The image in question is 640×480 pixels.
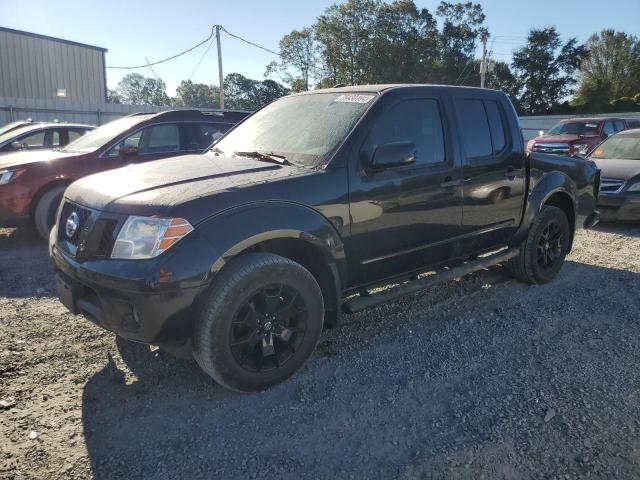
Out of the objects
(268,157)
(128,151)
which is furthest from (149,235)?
(128,151)

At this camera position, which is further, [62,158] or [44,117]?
[44,117]

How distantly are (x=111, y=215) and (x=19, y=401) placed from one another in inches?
49.5

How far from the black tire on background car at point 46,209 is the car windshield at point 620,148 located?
29.8ft

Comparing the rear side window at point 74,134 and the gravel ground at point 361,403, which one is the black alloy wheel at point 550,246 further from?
the rear side window at point 74,134

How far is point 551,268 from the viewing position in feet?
17.2

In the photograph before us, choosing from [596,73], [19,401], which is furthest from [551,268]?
[596,73]

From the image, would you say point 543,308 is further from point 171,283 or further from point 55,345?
point 55,345

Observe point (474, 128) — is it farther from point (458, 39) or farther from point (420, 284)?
point (458, 39)

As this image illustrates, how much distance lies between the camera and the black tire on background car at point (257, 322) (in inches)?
110

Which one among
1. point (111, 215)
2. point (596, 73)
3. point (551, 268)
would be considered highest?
point (596, 73)

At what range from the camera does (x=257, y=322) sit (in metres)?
2.98

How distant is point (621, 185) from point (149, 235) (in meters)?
7.61

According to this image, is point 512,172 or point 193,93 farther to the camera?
point 193,93

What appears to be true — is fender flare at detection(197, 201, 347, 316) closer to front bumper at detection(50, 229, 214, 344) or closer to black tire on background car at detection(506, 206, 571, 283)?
front bumper at detection(50, 229, 214, 344)
